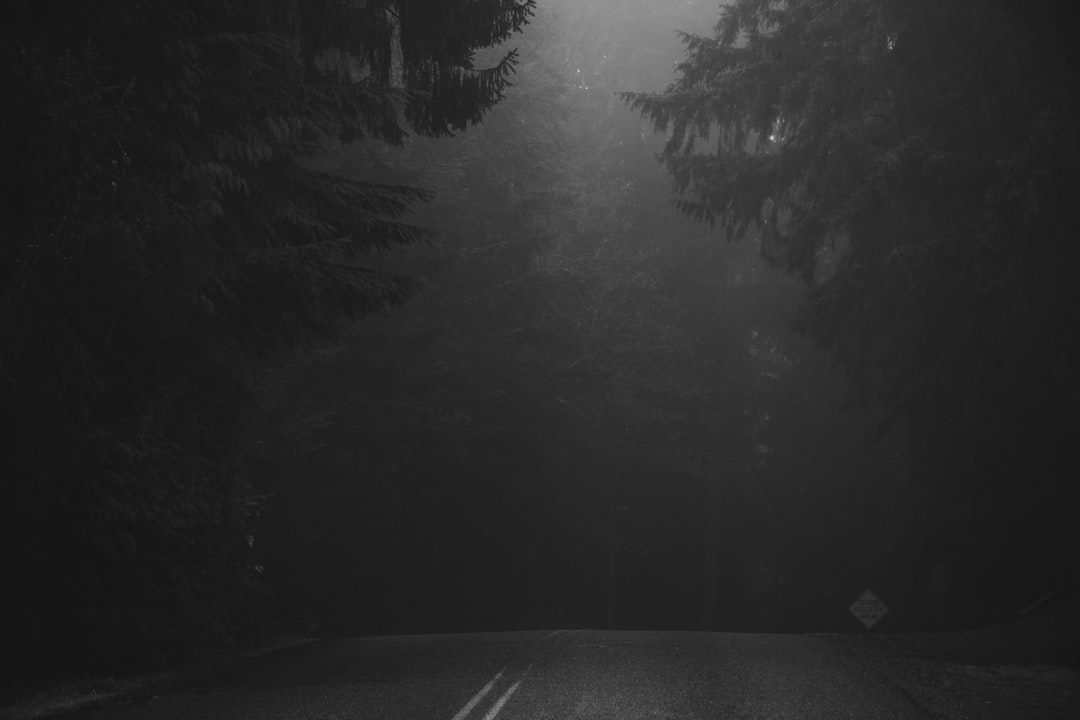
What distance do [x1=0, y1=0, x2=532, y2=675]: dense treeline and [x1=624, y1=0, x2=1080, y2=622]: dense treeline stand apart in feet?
28.0

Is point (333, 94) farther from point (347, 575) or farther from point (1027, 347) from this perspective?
point (347, 575)

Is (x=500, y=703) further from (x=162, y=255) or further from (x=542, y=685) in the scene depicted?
(x=162, y=255)

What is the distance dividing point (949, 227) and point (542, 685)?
37.4ft

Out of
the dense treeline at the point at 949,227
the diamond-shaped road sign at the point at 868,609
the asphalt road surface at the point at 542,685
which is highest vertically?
the dense treeline at the point at 949,227

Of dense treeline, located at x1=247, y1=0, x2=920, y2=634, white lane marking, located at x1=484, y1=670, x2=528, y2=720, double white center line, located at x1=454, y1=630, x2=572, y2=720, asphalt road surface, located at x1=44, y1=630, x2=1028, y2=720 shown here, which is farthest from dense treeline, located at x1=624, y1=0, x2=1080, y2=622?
white lane marking, located at x1=484, y1=670, x2=528, y2=720

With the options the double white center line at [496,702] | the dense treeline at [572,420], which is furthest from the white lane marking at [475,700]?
the dense treeline at [572,420]

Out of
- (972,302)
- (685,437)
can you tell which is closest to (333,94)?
(972,302)

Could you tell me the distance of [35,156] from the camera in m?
8.49

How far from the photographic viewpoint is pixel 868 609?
20906 mm

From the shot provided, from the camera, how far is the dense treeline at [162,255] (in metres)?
8.65

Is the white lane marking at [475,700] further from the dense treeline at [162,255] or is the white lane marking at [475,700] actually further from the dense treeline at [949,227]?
the dense treeline at [949,227]

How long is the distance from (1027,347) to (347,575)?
636 inches

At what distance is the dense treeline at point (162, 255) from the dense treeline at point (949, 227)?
28.0ft

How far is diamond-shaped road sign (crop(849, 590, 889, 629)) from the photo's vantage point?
2075 centimetres
